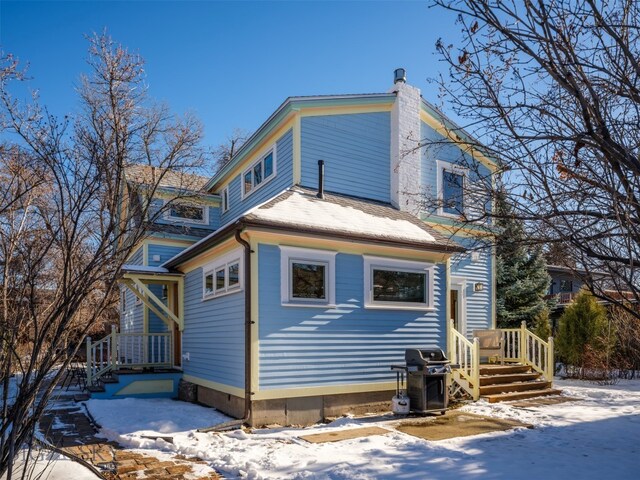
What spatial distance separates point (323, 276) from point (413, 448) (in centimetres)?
354

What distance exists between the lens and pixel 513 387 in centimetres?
1084

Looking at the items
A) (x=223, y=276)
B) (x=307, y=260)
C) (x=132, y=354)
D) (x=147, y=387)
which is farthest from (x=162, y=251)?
(x=307, y=260)

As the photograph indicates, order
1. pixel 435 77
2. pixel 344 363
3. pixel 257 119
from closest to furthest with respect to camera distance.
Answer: pixel 435 77 < pixel 344 363 < pixel 257 119

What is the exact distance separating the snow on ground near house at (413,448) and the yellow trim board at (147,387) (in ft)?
6.61

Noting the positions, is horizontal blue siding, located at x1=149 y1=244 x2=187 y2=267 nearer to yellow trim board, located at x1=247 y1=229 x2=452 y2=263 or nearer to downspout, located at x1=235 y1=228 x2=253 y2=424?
downspout, located at x1=235 y1=228 x2=253 y2=424

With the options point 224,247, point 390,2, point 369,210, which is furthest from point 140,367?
point 390,2

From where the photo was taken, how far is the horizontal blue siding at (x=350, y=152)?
1127 centimetres

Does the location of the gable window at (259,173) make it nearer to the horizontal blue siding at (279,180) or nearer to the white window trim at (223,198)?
the horizontal blue siding at (279,180)

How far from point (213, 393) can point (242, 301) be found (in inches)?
93.7

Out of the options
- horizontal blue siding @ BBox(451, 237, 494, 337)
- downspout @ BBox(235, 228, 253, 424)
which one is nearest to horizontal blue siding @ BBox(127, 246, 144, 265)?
downspout @ BBox(235, 228, 253, 424)

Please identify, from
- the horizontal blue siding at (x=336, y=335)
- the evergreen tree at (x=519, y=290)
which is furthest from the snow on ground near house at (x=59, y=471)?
the evergreen tree at (x=519, y=290)

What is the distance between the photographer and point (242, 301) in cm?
862

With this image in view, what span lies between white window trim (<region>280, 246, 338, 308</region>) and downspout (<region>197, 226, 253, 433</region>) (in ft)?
2.01

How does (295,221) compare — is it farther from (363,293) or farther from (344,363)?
(344,363)
